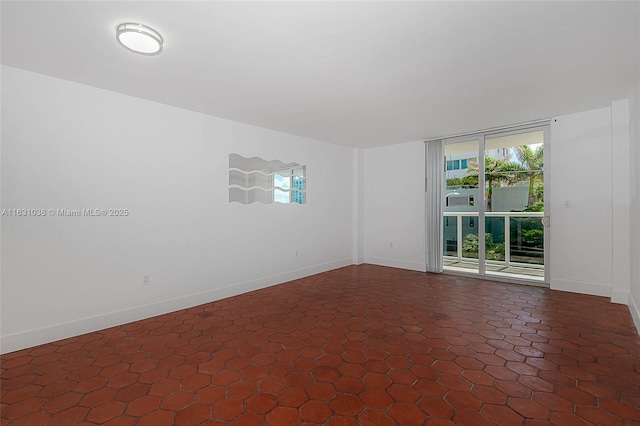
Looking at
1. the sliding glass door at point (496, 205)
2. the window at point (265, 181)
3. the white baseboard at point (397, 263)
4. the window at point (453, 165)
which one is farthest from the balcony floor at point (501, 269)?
the window at point (265, 181)

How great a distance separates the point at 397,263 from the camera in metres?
6.07

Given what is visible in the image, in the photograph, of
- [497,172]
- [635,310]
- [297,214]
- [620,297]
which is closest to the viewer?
[635,310]

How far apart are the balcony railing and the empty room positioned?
0.13ft

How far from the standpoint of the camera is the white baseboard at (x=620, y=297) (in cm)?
367

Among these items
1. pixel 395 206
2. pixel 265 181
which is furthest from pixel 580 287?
pixel 265 181

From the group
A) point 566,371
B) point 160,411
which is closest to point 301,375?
point 160,411

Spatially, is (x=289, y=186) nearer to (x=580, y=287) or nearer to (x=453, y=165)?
(x=453, y=165)

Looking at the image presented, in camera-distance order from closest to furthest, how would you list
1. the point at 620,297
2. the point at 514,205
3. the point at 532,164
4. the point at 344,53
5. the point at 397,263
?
the point at 344,53
the point at 620,297
the point at 532,164
the point at 514,205
the point at 397,263

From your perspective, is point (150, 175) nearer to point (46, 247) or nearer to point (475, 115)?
point (46, 247)

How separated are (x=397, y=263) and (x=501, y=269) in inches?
71.6

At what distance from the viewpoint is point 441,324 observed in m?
3.11

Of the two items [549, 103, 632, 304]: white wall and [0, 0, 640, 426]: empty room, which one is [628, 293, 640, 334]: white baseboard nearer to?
[0, 0, 640, 426]: empty room

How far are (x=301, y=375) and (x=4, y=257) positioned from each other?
2.78 m

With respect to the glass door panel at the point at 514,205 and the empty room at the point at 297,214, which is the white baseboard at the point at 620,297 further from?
the glass door panel at the point at 514,205
